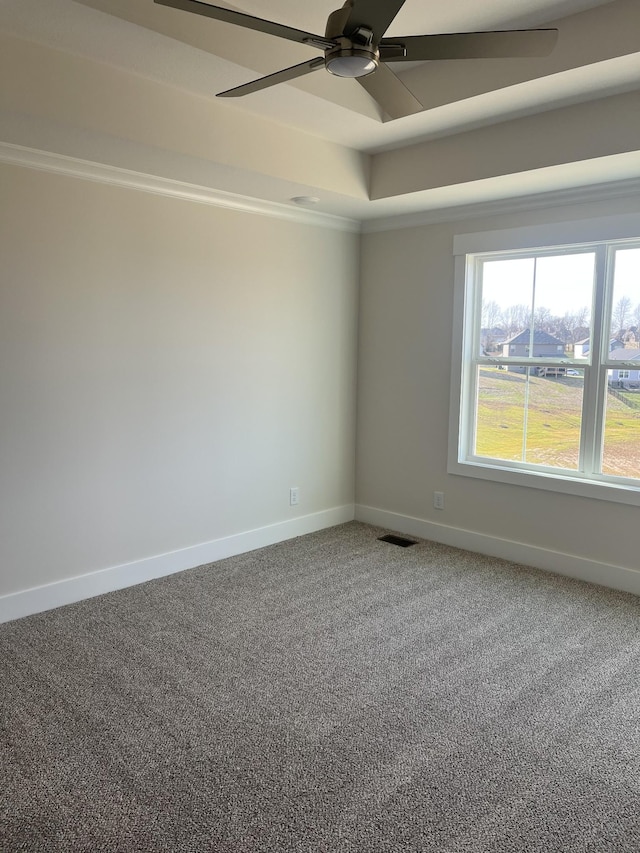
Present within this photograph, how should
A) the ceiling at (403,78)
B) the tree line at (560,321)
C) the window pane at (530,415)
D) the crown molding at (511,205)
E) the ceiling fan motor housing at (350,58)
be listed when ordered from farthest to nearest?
the window pane at (530,415) → the tree line at (560,321) → the crown molding at (511,205) → the ceiling at (403,78) → the ceiling fan motor housing at (350,58)

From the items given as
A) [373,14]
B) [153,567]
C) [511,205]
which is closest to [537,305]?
[511,205]

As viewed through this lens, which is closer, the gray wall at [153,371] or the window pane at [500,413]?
the gray wall at [153,371]

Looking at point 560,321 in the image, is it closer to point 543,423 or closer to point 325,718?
point 543,423

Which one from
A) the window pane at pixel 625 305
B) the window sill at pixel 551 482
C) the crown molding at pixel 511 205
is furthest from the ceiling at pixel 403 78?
the window sill at pixel 551 482

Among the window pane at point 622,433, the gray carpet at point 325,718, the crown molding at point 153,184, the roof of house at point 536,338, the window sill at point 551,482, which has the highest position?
the crown molding at point 153,184

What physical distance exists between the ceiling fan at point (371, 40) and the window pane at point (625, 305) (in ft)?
7.40

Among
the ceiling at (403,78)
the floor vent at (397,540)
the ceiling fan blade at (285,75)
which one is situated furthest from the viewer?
the floor vent at (397,540)

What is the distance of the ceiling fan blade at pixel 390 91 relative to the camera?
2043 millimetres

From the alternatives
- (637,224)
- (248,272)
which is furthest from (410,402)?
(637,224)

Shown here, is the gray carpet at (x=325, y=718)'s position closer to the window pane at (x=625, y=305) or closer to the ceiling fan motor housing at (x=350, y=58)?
the window pane at (x=625, y=305)

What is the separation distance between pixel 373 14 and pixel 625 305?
2783 millimetres

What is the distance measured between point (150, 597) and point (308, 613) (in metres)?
0.94

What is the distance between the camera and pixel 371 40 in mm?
1699

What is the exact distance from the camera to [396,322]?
4824mm
